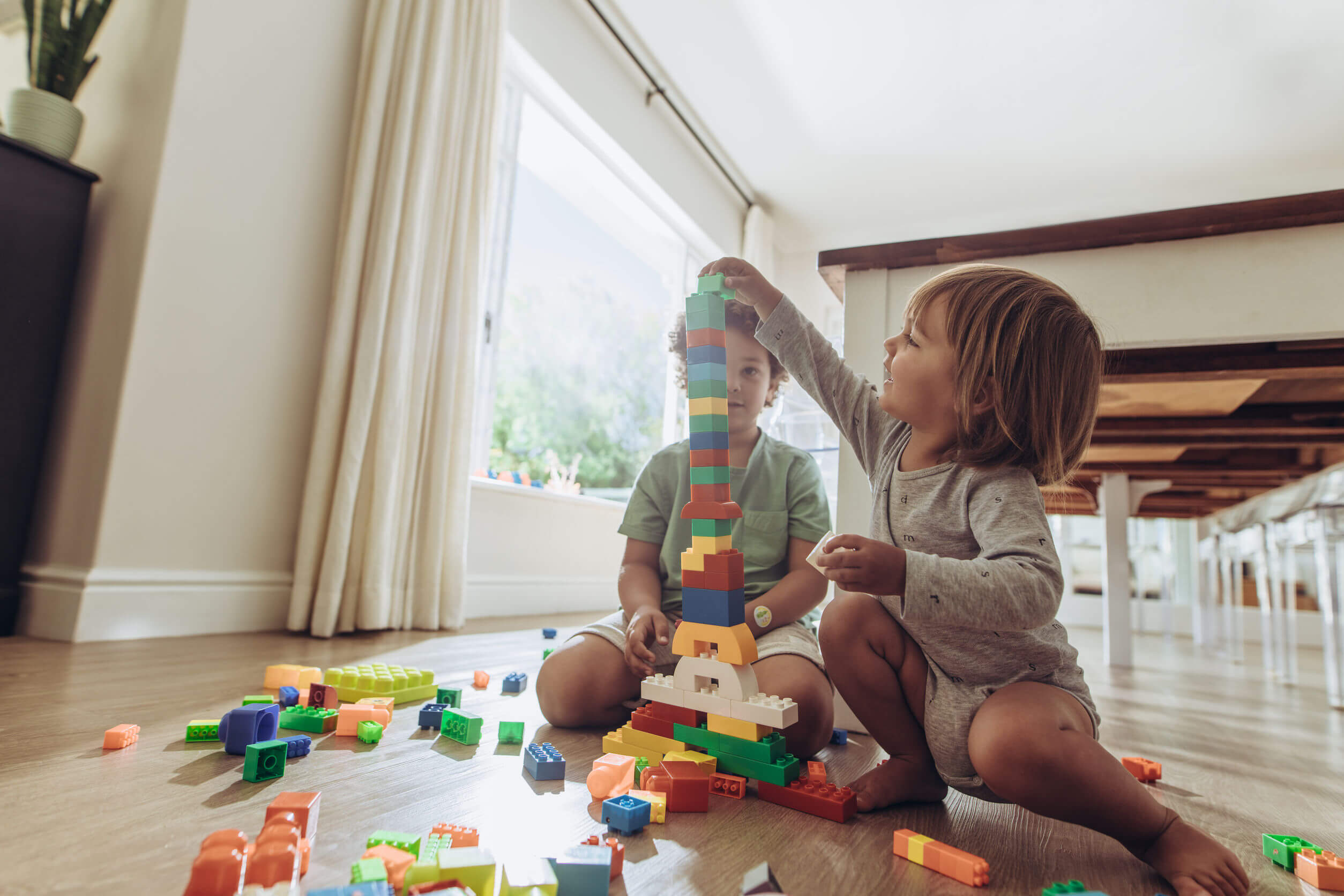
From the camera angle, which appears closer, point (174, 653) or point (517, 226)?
point (174, 653)

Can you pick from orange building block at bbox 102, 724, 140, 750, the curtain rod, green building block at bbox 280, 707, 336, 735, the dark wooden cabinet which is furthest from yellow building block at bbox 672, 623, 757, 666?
the curtain rod

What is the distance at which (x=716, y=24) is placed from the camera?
122 inches

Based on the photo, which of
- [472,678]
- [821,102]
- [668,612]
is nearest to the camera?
[668,612]

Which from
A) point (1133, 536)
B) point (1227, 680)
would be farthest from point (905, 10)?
point (1133, 536)

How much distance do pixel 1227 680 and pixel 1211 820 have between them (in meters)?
1.76

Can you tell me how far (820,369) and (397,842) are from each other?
706mm

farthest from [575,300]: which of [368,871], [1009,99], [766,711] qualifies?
[368,871]

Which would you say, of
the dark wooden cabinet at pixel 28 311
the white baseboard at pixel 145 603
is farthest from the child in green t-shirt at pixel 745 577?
the dark wooden cabinet at pixel 28 311

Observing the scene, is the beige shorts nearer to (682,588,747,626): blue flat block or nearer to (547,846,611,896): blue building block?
(682,588,747,626): blue flat block

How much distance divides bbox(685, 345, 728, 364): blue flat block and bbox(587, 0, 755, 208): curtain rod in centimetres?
270

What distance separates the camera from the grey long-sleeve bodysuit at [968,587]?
0.66 metres

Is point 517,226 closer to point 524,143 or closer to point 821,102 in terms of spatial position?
point 524,143

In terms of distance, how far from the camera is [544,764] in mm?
754

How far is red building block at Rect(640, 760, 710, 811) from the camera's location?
69cm
